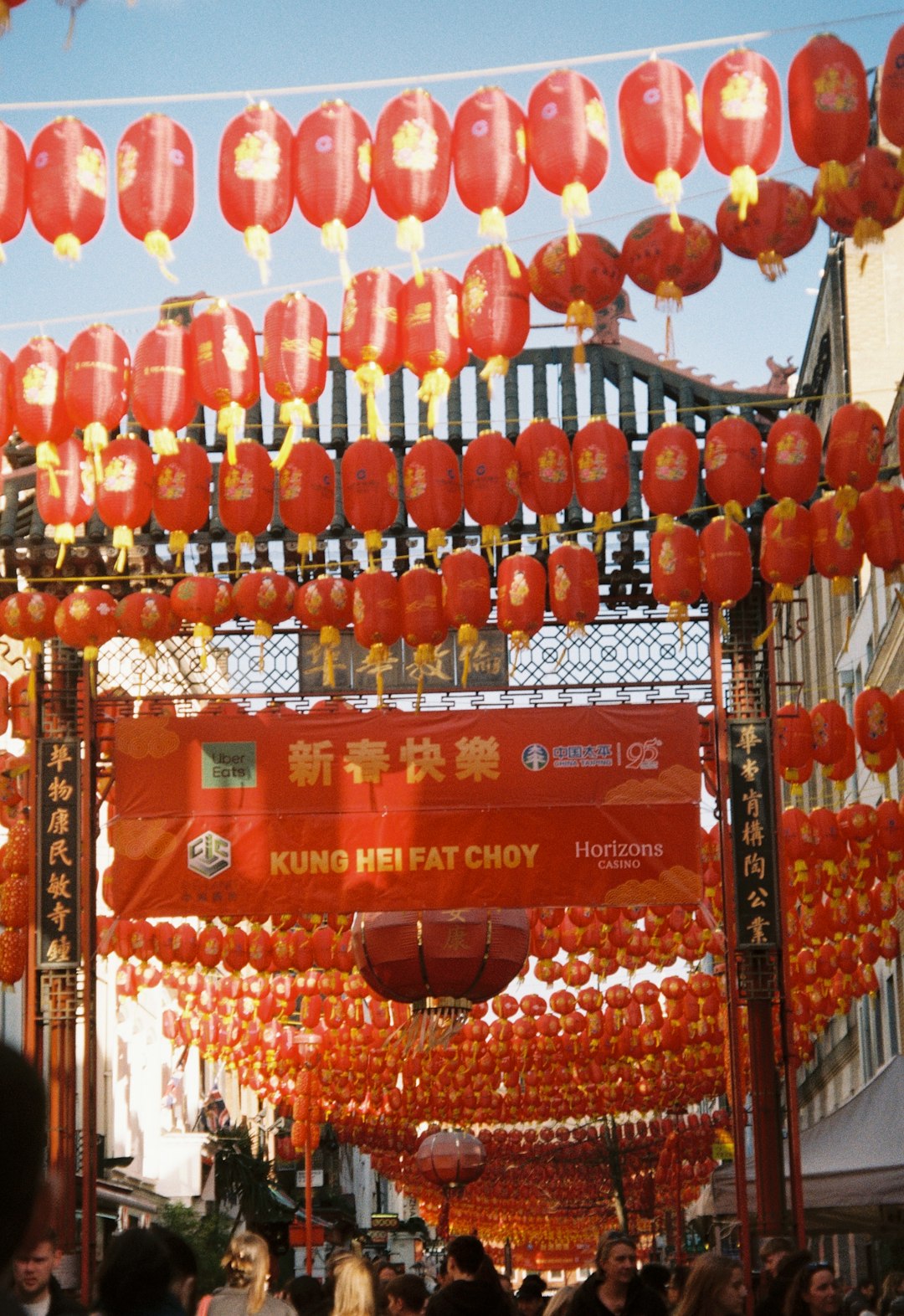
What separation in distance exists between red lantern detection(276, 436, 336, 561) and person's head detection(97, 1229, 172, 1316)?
726 centimetres

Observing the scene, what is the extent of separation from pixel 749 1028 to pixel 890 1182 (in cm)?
184

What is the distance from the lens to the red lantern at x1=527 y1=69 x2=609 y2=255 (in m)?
9.40

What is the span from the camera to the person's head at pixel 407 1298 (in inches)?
326

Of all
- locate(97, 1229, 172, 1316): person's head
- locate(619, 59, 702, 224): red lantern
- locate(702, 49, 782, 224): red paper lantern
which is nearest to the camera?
locate(97, 1229, 172, 1316): person's head

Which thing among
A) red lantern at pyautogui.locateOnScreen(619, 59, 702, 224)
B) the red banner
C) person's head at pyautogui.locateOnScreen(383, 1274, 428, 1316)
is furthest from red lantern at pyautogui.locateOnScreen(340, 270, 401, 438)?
person's head at pyautogui.locateOnScreen(383, 1274, 428, 1316)

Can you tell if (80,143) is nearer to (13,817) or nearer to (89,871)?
(89,871)

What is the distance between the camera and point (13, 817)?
16.4 m

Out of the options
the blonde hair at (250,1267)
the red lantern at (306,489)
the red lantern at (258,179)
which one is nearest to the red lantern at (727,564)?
the red lantern at (306,489)

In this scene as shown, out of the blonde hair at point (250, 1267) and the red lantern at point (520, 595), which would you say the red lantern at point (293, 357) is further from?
the blonde hair at point (250, 1267)

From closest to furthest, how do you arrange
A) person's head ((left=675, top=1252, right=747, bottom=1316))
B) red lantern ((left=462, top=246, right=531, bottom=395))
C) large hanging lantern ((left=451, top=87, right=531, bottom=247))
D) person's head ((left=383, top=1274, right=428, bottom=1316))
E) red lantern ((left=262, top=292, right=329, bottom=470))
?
person's head ((left=675, top=1252, right=747, bottom=1316)), person's head ((left=383, top=1274, right=428, bottom=1316)), large hanging lantern ((left=451, top=87, right=531, bottom=247)), red lantern ((left=462, top=246, right=531, bottom=395)), red lantern ((left=262, top=292, right=329, bottom=470))

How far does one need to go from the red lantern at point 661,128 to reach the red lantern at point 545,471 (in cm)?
285

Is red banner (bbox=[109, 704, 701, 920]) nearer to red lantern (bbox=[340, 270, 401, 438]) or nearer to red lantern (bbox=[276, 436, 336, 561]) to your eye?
red lantern (bbox=[276, 436, 336, 561])

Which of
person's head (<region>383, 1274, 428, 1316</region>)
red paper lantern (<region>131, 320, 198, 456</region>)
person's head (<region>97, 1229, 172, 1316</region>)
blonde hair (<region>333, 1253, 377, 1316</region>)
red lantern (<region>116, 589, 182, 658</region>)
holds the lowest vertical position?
person's head (<region>383, 1274, 428, 1316</region>)

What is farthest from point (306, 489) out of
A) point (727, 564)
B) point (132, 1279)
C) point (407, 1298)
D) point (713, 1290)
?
point (132, 1279)
